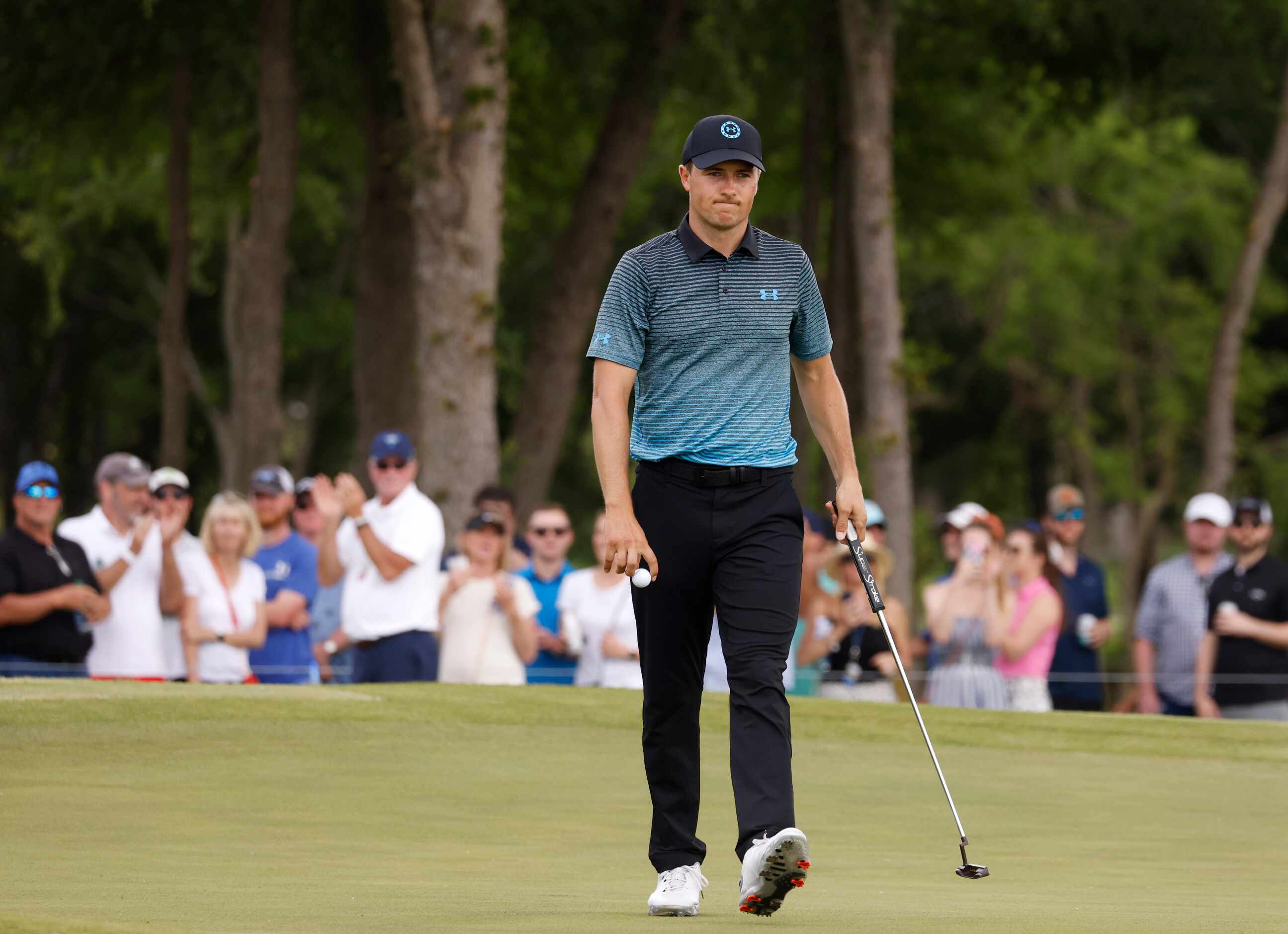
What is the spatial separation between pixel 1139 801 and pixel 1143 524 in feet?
86.4

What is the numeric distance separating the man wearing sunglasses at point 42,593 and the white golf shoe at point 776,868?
6.74m

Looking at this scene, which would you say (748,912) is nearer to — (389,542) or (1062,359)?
(389,542)

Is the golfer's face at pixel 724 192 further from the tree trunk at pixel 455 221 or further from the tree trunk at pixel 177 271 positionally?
the tree trunk at pixel 177 271

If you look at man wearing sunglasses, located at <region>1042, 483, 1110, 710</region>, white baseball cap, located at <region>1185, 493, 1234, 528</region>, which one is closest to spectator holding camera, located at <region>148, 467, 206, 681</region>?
man wearing sunglasses, located at <region>1042, 483, 1110, 710</region>

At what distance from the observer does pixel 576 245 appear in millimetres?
19312

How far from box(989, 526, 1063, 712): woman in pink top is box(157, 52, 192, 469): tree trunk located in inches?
453

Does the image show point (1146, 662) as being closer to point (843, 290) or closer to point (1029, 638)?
point (1029, 638)

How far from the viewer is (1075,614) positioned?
12719 mm

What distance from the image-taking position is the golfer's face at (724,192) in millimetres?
5434

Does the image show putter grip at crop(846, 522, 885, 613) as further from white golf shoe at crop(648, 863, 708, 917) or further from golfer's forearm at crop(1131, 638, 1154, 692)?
golfer's forearm at crop(1131, 638, 1154, 692)

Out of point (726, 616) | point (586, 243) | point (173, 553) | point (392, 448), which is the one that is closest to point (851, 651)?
point (392, 448)

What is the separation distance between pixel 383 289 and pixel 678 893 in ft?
49.6

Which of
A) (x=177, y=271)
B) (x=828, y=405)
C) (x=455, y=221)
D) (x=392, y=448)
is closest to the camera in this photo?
(x=828, y=405)

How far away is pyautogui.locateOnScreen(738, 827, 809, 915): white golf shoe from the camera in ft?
16.5
